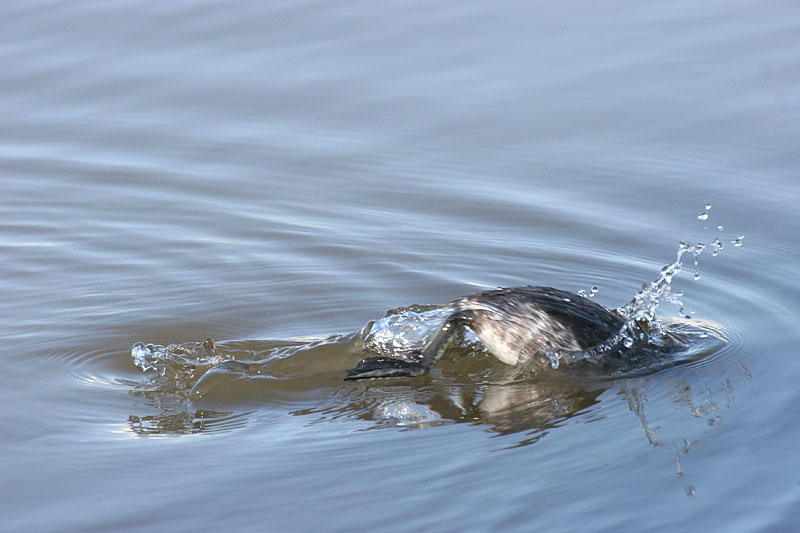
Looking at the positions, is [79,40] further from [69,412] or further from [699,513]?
[699,513]

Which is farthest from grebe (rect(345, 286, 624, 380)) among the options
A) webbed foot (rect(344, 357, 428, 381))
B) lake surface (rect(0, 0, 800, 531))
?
lake surface (rect(0, 0, 800, 531))

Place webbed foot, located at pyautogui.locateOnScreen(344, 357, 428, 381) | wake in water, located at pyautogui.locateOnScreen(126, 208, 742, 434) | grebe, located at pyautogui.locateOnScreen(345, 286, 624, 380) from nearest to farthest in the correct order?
A: wake in water, located at pyautogui.locateOnScreen(126, 208, 742, 434) → webbed foot, located at pyautogui.locateOnScreen(344, 357, 428, 381) → grebe, located at pyautogui.locateOnScreen(345, 286, 624, 380)

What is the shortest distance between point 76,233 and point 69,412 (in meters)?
3.30

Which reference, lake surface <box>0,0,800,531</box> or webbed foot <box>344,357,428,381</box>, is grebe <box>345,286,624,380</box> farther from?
lake surface <box>0,0,800,531</box>

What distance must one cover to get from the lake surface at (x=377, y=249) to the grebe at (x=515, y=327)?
16 cm

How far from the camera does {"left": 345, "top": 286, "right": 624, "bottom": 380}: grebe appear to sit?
6531mm

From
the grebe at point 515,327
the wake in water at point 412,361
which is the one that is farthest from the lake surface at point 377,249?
the grebe at point 515,327

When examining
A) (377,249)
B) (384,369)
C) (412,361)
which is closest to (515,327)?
(412,361)

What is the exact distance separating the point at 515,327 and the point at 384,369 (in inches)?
34.3

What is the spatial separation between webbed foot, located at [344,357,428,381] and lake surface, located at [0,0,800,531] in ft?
0.26

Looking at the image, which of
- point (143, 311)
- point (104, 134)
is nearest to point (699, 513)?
point (143, 311)

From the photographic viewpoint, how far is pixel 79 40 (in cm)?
1304

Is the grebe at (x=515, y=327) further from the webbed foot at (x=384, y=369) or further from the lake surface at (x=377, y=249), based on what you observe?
the lake surface at (x=377, y=249)

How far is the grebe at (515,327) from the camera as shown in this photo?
21.4 feet
